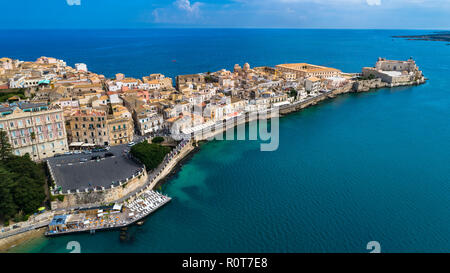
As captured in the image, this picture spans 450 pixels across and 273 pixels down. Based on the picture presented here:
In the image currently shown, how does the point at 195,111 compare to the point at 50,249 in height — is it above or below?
above

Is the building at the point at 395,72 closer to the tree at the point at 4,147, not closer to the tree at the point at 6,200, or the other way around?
the tree at the point at 4,147

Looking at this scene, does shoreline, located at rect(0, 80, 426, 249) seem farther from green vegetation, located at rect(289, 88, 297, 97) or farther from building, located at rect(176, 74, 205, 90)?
building, located at rect(176, 74, 205, 90)

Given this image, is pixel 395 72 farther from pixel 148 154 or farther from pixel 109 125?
pixel 109 125

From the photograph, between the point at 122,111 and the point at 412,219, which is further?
the point at 122,111

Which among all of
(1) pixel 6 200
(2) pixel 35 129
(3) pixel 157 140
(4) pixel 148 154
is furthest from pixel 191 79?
(1) pixel 6 200
